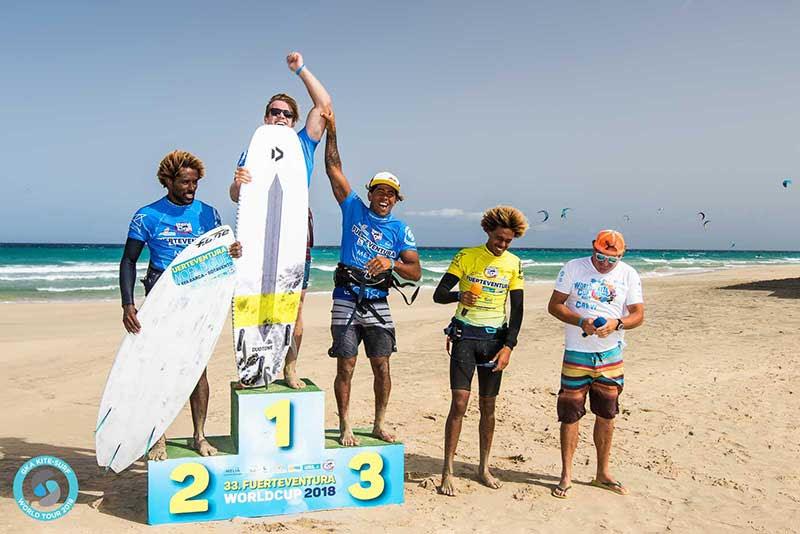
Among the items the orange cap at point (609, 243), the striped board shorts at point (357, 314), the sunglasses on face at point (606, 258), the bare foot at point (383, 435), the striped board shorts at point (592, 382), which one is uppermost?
the orange cap at point (609, 243)

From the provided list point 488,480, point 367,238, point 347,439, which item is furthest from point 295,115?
point 488,480

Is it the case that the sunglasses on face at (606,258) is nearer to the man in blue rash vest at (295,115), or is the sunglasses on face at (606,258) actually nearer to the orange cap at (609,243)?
the orange cap at (609,243)

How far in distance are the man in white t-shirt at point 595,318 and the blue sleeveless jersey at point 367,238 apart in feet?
3.73

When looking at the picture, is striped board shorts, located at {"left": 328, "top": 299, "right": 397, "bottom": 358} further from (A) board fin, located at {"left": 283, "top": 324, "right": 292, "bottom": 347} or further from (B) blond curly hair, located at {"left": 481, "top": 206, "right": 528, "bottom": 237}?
(B) blond curly hair, located at {"left": 481, "top": 206, "right": 528, "bottom": 237}

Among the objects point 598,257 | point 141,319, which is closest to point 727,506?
point 598,257

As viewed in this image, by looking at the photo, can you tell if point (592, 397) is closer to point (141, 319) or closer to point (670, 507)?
point (670, 507)

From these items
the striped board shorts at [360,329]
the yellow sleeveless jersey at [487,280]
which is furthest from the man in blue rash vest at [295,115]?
the yellow sleeveless jersey at [487,280]

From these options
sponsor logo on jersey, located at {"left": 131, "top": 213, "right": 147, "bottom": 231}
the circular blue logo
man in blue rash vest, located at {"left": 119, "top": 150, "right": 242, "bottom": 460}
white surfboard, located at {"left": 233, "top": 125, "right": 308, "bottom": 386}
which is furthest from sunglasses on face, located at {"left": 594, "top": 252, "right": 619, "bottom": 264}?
the circular blue logo

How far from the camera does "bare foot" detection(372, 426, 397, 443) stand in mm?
4336

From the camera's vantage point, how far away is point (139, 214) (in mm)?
4043

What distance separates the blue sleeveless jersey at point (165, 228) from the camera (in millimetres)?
4043

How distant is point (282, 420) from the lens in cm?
402

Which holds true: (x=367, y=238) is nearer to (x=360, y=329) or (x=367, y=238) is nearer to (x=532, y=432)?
(x=360, y=329)

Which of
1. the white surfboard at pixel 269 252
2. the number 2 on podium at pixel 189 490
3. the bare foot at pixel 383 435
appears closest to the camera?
the number 2 on podium at pixel 189 490
